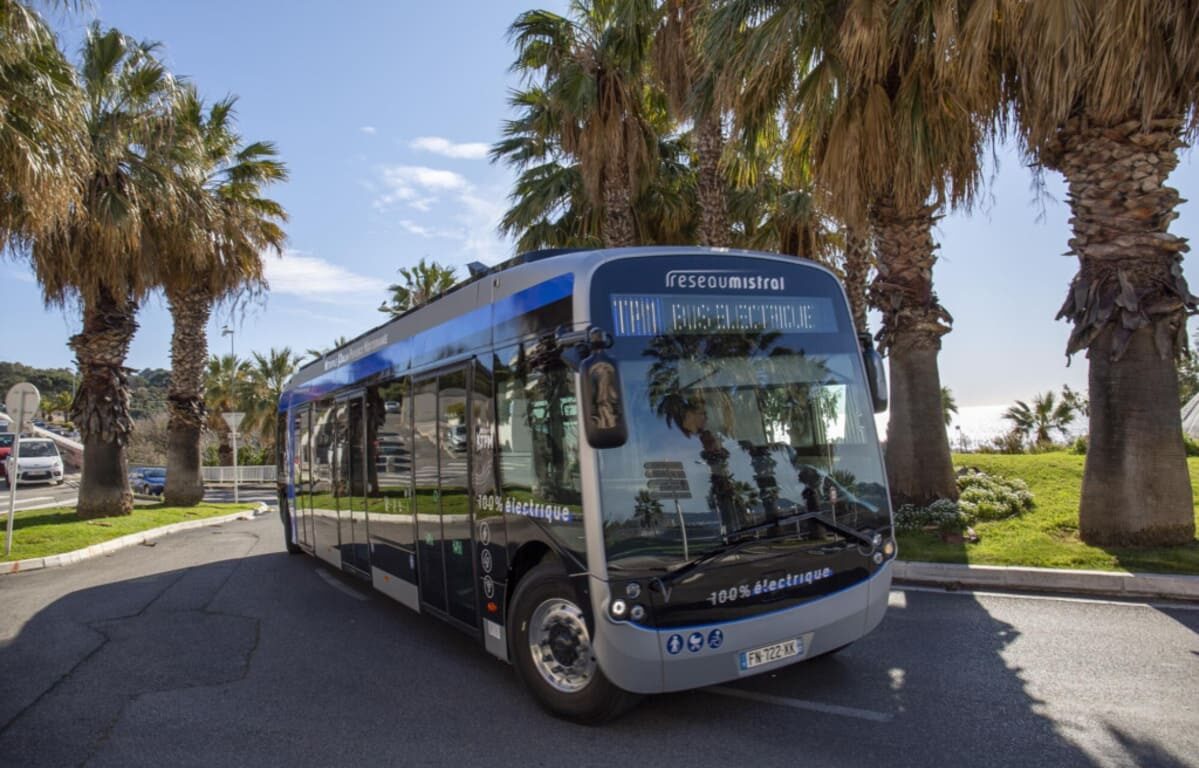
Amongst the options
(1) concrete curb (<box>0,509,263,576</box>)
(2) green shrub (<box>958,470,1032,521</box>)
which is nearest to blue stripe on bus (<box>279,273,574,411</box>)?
(1) concrete curb (<box>0,509,263,576</box>)

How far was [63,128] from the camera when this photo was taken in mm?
11594

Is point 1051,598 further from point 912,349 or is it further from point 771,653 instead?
point 912,349

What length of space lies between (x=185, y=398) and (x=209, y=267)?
406 cm

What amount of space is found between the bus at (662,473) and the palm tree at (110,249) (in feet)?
45.6

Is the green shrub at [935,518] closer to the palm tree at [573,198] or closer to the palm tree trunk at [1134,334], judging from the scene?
the palm tree trunk at [1134,334]

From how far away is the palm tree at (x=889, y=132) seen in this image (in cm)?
1000

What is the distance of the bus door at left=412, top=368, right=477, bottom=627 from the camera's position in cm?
583

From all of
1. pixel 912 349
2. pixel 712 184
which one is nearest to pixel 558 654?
pixel 912 349

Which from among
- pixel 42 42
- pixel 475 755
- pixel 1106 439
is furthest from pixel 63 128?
pixel 1106 439

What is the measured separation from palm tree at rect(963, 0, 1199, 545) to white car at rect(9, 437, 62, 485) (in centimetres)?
4008

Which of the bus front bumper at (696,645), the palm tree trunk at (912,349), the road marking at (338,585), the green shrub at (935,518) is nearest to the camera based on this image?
the bus front bumper at (696,645)

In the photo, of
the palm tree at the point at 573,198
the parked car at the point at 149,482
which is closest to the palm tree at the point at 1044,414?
the palm tree at the point at 573,198

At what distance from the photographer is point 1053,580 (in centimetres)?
771

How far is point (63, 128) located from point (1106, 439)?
15.1m
